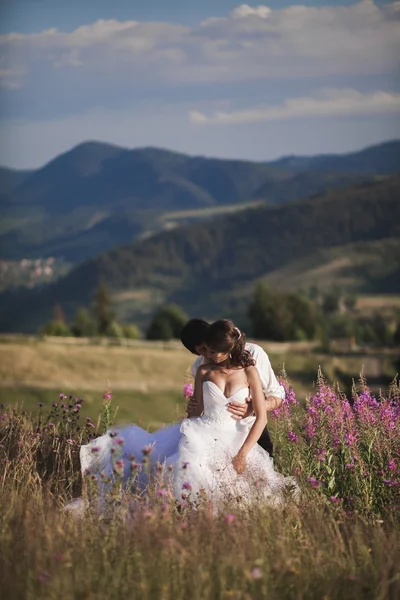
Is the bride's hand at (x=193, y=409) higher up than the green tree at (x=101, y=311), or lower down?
higher up

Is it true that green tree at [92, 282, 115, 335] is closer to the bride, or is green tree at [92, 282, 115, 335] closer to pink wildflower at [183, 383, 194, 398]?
pink wildflower at [183, 383, 194, 398]

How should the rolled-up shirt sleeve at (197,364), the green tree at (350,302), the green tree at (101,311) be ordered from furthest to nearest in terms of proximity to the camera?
1. the green tree at (350,302)
2. the green tree at (101,311)
3. the rolled-up shirt sleeve at (197,364)

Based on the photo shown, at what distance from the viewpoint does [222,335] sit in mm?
4047

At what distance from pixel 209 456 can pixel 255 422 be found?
30 centimetres

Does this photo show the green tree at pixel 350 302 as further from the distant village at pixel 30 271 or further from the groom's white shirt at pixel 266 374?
the groom's white shirt at pixel 266 374

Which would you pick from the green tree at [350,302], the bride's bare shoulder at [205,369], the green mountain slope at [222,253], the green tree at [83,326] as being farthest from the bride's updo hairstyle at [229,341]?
the green mountain slope at [222,253]

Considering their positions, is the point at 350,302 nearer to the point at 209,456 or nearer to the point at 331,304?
the point at 331,304

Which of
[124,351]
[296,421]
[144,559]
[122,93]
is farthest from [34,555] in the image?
[122,93]

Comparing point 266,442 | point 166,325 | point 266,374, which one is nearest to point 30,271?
point 166,325

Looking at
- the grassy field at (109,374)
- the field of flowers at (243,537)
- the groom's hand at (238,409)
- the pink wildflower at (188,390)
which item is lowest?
the grassy field at (109,374)

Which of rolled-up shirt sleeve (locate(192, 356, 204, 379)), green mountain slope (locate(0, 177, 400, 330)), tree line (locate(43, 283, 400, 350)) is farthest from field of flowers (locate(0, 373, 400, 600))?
green mountain slope (locate(0, 177, 400, 330))

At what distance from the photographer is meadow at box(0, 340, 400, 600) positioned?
8.98 ft

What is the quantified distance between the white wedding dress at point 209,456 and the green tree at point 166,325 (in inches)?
2221

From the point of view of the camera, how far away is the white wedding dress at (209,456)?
3977 mm
